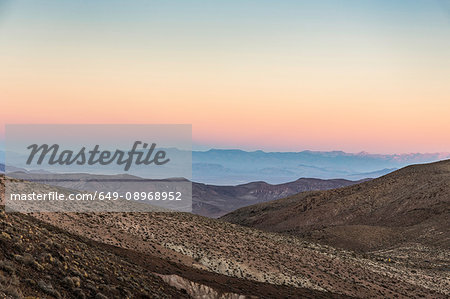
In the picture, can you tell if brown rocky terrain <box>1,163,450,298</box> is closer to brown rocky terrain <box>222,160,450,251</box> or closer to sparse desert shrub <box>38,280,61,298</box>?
sparse desert shrub <box>38,280,61,298</box>

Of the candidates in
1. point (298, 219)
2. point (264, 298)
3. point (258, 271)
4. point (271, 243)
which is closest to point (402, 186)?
point (298, 219)

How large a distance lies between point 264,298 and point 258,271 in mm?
6911

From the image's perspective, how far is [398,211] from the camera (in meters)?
77.1

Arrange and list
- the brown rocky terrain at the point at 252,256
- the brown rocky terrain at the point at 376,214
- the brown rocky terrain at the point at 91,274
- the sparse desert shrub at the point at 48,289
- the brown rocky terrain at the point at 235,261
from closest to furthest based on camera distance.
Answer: the sparse desert shrub at the point at 48,289 < the brown rocky terrain at the point at 91,274 < the brown rocky terrain at the point at 235,261 < the brown rocky terrain at the point at 252,256 < the brown rocky terrain at the point at 376,214

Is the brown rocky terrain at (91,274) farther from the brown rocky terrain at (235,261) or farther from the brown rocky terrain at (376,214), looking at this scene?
the brown rocky terrain at (376,214)

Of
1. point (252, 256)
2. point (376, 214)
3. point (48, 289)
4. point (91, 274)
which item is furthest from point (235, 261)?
point (376, 214)

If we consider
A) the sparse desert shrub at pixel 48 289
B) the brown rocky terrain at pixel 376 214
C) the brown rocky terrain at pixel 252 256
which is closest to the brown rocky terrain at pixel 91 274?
the sparse desert shrub at pixel 48 289

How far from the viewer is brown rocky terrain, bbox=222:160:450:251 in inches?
2442

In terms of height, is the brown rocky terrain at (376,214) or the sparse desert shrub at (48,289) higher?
the sparse desert shrub at (48,289)

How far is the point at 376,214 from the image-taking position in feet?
263

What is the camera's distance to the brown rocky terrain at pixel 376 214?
204 feet

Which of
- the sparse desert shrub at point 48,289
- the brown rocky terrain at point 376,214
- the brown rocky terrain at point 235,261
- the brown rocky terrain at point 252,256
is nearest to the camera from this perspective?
the sparse desert shrub at point 48,289

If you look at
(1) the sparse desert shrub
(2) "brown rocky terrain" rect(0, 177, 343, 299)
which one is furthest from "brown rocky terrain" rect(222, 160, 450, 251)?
(1) the sparse desert shrub

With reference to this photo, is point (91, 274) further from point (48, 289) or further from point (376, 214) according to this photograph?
point (376, 214)
